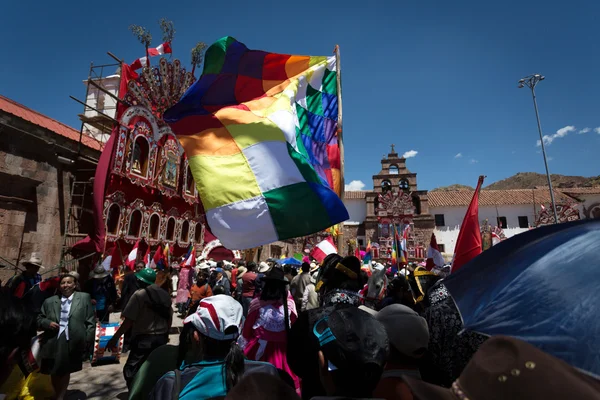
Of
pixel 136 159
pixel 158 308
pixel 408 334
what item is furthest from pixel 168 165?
pixel 408 334

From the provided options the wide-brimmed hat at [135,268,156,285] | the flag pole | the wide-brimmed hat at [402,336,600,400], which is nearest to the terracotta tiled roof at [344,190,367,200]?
the flag pole

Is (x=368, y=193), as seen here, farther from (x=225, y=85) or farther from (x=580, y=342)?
(x=580, y=342)

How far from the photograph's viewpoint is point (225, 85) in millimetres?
4289

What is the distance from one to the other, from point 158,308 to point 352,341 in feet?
10.2

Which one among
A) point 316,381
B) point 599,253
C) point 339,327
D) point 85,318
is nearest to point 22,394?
point 85,318

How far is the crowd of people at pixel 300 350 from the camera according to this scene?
2.55 feet

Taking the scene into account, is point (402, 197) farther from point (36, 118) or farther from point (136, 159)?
point (36, 118)

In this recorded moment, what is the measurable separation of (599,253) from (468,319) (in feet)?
1.77

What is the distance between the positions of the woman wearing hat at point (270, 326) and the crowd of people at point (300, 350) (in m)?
0.01

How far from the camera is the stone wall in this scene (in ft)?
28.9

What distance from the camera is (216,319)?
1.99m

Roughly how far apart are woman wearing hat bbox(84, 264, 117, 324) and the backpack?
117 inches

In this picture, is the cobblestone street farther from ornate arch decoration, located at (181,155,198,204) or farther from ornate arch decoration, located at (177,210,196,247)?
ornate arch decoration, located at (181,155,198,204)

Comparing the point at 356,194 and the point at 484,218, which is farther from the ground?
the point at 356,194
